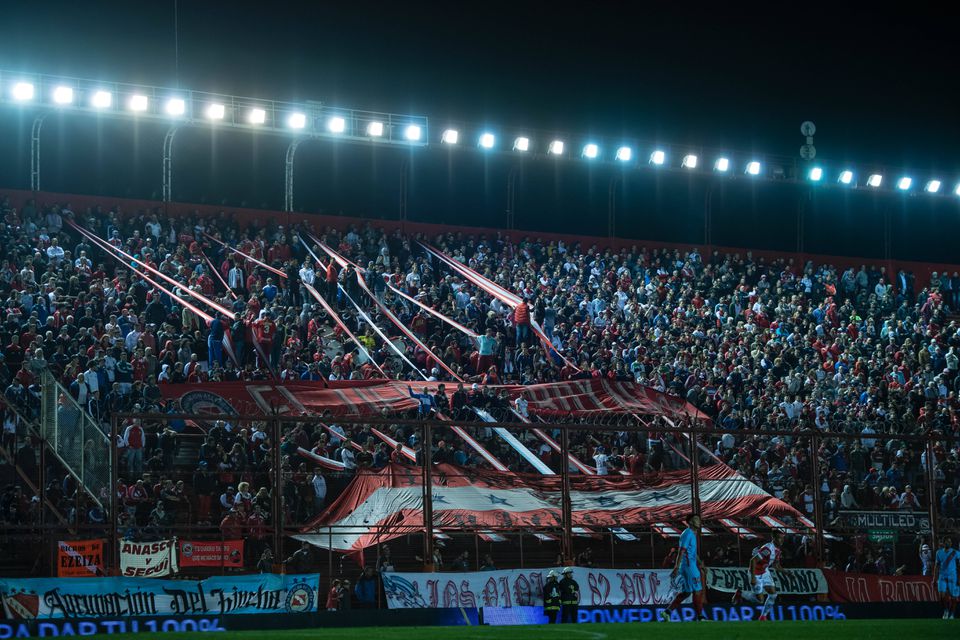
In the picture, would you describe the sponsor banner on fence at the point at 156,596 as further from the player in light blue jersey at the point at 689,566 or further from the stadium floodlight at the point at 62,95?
the stadium floodlight at the point at 62,95

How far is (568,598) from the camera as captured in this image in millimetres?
20531

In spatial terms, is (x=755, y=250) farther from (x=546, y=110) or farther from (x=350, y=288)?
(x=350, y=288)

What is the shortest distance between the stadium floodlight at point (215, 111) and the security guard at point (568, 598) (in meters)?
28.7

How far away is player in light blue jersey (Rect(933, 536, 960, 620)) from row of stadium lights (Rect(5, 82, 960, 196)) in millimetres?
30306

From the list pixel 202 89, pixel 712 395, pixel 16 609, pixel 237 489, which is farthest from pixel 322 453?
pixel 202 89

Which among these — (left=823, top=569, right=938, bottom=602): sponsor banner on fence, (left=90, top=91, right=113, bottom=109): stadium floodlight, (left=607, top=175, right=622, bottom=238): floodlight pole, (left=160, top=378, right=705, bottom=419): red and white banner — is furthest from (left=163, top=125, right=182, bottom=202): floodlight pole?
(left=823, top=569, right=938, bottom=602): sponsor banner on fence

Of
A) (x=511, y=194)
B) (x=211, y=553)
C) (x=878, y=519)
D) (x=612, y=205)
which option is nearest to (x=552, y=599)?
(x=211, y=553)

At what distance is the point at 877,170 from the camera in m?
58.1

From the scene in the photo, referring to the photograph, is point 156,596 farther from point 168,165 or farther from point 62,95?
point 168,165

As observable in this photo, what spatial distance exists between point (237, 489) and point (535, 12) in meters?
38.7

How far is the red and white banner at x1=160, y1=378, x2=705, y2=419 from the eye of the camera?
2912 cm

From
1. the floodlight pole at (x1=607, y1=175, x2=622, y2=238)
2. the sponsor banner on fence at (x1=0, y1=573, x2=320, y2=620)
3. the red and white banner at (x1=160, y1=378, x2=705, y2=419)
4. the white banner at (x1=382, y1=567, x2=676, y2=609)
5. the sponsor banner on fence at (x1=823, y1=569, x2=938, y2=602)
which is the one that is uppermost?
the floodlight pole at (x1=607, y1=175, x2=622, y2=238)

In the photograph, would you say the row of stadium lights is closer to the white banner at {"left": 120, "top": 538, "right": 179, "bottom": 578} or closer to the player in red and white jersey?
the white banner at {"left": 120, "top": 538, "right": 179, "bottom": 578}

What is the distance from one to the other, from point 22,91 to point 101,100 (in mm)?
2592
